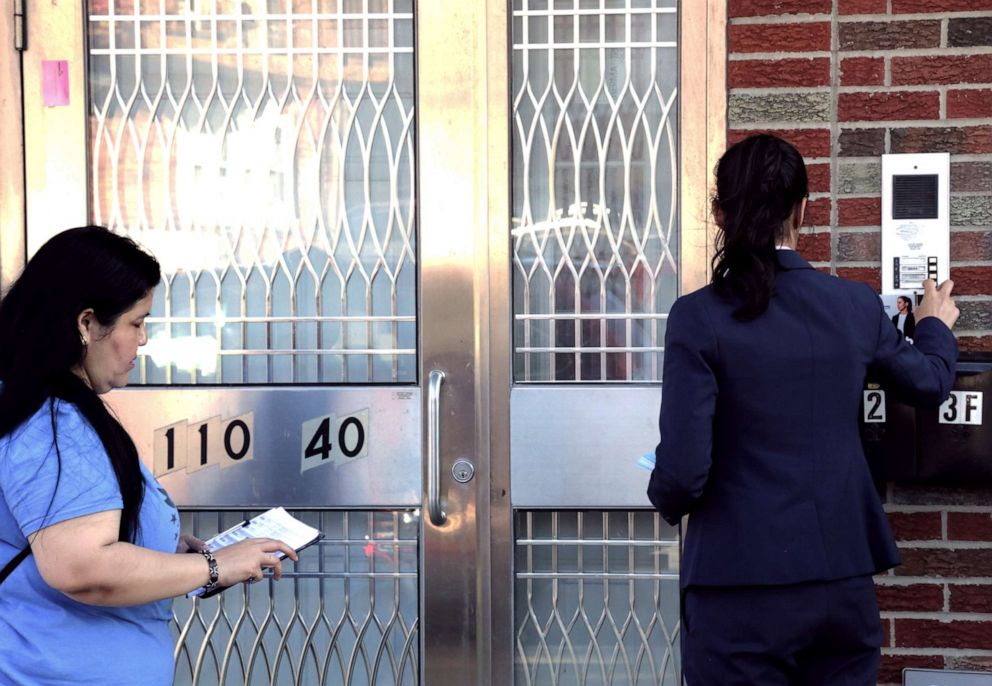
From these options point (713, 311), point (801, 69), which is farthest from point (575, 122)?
point (713, 311)

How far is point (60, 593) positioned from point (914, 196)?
238 cm

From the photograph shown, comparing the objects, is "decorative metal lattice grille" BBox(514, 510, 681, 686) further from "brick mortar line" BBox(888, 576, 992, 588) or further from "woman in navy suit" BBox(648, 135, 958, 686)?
"woman in navy suit" BBox(648, 135, 958, 686)

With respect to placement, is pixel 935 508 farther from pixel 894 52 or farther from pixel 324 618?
pixel 324 618

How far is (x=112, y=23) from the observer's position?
3.35 metres

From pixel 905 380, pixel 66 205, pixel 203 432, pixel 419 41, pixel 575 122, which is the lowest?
pixel 203 432

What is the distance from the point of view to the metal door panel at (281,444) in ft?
10.7

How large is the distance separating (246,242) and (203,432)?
22.5 inches

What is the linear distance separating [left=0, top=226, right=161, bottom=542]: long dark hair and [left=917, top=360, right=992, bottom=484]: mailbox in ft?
6.60

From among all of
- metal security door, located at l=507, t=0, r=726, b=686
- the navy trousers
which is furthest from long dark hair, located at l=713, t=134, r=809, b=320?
→ metal security door, located at l=507, t=0, r=726, b=686

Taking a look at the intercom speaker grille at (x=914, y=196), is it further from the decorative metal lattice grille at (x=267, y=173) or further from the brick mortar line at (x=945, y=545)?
the decorative metal lattice grille at (x=267, y=173)

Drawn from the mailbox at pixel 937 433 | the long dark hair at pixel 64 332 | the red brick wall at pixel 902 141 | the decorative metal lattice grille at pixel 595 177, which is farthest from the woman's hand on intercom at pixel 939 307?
the long dark hair at pixel 64 332

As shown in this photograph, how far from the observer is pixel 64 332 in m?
1.85

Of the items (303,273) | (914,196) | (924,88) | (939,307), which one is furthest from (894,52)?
(303,273)

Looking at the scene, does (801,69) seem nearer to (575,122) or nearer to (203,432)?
(575,122)
